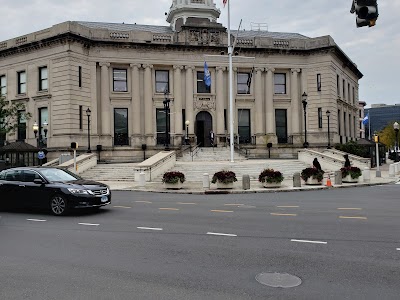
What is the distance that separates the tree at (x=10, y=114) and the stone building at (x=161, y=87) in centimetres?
88

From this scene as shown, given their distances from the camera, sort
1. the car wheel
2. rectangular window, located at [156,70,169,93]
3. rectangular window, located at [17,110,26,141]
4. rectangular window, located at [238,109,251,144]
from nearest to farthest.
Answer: the car wheel, rectangular window, located at [17,110,26,141], rectangular window, located at [156,70,169,93], rectangular window, located at [238,109,251,144]

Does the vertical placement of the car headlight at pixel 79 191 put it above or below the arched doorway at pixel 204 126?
below

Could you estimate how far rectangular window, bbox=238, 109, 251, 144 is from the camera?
1767 inches

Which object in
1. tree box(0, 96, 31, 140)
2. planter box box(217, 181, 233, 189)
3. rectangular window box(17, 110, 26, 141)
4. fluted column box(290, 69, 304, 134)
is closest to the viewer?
planter box box(217, 181, 233, 189)

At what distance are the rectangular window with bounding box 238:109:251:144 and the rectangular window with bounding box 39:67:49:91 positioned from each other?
20.9 m

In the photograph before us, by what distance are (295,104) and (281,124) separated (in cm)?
277

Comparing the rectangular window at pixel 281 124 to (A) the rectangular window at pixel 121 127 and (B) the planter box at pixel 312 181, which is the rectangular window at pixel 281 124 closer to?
(A) the rectangular window at pixel 121 127

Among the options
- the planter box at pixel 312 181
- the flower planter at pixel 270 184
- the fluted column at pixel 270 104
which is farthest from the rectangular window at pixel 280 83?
the flower planter at pixel 270 184

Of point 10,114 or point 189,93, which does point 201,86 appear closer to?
point 189,93

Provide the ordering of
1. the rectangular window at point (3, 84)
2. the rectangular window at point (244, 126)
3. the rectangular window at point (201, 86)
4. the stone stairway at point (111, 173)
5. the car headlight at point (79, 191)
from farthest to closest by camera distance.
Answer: the rectangular window at point (244, 126)
the rectangular window at point (201, 86)
the rectangular window at point (3, 84)
the stone stairway at point (111, 173)
the car headlight at point (79, 191)

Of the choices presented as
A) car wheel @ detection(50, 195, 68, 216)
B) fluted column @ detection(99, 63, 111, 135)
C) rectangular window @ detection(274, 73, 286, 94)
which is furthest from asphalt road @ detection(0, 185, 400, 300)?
rectangular window @ detection(274, 73, 286, 94)

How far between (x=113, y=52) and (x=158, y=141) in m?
10.4

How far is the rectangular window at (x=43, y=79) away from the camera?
4066 centimetres

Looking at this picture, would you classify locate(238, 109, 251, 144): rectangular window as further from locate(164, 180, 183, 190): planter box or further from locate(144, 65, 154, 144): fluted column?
locate(164, 180, 183, 190): planter box
